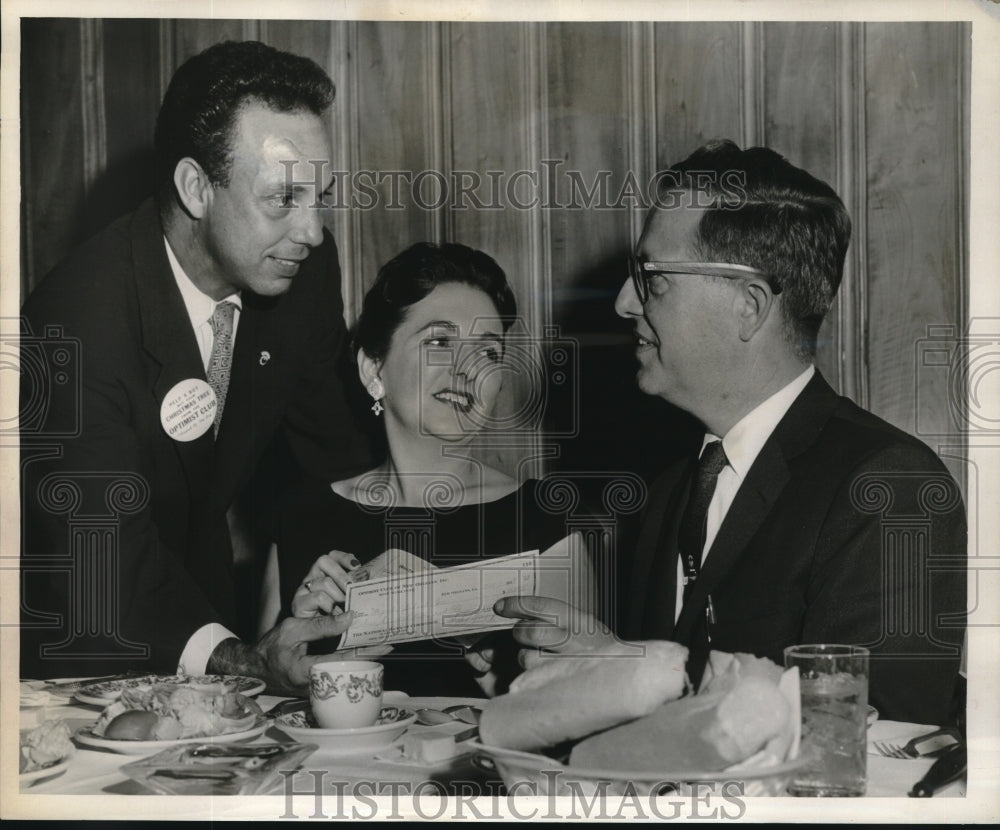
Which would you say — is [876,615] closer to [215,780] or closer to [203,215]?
[215,780]

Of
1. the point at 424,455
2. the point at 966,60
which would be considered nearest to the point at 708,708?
the point at 424,455

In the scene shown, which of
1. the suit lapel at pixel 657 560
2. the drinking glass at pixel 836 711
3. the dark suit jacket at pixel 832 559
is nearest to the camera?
the drinking glass at pixel 836 711

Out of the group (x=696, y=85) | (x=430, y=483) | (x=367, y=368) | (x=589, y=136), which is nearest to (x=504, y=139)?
(x=589, y=136)

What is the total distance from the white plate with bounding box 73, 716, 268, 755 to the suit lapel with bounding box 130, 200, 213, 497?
55 cm

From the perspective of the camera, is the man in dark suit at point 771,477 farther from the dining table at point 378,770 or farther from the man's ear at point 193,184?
the man's ear at point 193,184

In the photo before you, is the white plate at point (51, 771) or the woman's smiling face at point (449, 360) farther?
the woman's smiling face at point (449, 360)

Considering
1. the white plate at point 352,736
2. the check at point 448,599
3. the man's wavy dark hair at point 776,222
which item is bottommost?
the white plate at point 352,736

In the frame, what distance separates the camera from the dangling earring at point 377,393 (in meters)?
2.20

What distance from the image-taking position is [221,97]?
2145mm

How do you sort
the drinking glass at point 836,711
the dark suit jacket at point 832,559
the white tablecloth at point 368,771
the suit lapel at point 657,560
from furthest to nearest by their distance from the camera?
the suit lapel at point 657,560 → the dark suit jacket at point 832,559 → the white tablecloth at point 368,771 → the drinking glass at point 836,711

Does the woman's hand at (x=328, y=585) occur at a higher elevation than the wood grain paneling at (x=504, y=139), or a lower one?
lower

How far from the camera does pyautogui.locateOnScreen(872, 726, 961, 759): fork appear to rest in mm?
1849

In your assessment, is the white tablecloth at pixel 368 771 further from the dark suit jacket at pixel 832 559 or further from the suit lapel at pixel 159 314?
the suit lapel at pixel 159 314

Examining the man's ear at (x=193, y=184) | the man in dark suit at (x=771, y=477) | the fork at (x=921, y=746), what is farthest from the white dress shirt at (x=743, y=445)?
the man's ear at (x=193, y=184)
